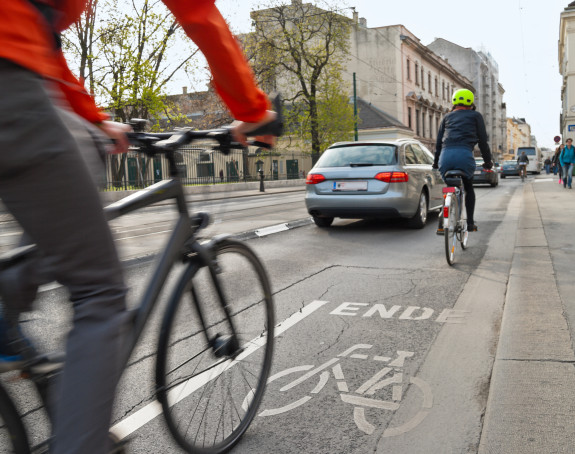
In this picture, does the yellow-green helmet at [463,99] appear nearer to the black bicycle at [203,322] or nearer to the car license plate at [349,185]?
the car license plate at [349,185]

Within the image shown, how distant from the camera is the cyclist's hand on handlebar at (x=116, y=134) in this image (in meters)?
1.87

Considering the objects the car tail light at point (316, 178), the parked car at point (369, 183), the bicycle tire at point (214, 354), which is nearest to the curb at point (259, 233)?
the parked car at point (369, 183)

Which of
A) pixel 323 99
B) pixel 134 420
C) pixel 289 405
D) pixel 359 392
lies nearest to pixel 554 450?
pixel 359 392

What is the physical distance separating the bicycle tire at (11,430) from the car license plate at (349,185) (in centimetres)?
815

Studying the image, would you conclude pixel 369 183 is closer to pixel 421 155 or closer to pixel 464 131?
pixel 421 155

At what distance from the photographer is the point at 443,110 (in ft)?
214

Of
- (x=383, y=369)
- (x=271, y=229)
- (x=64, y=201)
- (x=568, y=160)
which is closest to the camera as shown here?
(x=64, y=201)

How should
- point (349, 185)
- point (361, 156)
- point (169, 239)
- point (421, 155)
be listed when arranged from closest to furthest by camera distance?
point (169, 239)
point (349, 185)
point (361, 156)
point (421, 155)

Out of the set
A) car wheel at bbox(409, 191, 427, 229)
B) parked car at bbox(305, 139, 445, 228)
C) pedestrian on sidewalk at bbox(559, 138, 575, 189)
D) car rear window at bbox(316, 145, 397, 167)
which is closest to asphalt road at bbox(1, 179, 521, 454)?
parked car at bbox(305, 139, 445, 228)

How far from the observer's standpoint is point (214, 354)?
2.27 meters

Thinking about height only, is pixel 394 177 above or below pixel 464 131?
below

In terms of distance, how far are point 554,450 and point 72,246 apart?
1.97 m

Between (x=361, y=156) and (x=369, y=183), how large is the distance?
0.54m

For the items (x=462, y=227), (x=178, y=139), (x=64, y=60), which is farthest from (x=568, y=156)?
(x=64, y=60)
